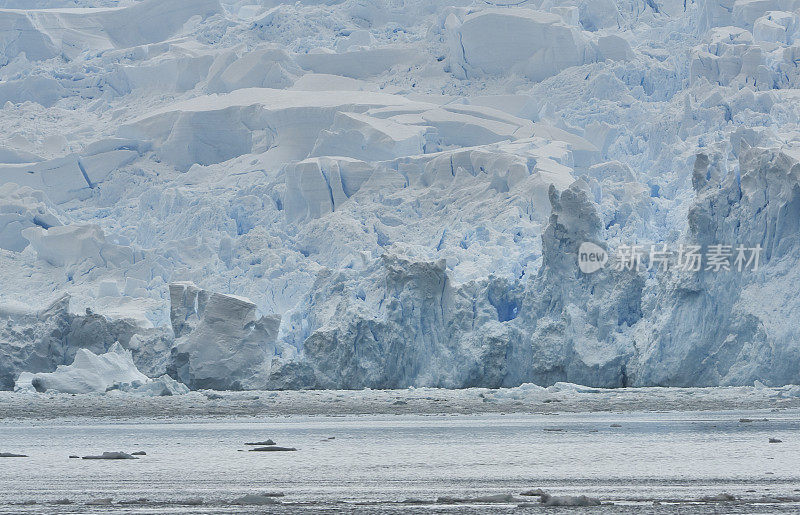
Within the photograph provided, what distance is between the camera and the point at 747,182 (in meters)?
19.0

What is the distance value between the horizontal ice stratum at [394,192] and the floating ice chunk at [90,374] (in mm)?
57

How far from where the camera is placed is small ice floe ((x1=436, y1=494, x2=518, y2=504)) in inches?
313

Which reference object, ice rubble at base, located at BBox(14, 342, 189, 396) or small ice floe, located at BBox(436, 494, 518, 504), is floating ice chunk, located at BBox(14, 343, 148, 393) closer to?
ice rubble at base, located at BBox(14, 342, 189, 396)

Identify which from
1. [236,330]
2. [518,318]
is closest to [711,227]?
[518,318]

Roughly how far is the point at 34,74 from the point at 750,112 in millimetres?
26331

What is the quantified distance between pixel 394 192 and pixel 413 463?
1805 cm

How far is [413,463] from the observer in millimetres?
11539

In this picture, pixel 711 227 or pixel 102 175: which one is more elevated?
pixel 102 175

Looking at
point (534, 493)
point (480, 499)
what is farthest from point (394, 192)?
point (480, 499)

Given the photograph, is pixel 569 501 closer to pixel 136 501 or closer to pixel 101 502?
pixel 136 501

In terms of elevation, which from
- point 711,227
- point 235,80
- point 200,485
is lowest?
point 200,485

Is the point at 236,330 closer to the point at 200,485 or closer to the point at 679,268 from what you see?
the point at 679,268

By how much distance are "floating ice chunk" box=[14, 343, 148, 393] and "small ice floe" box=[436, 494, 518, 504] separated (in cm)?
1248

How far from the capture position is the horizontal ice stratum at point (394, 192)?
63.6ft
